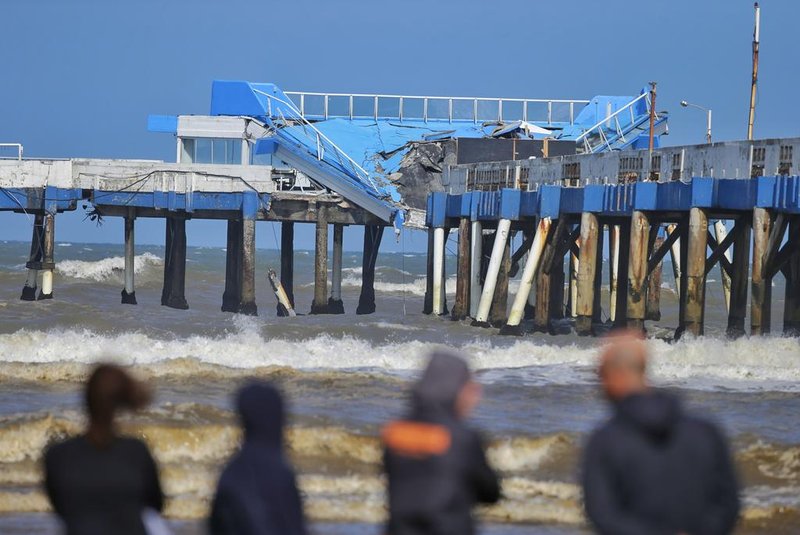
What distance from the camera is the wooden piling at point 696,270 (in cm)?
2370

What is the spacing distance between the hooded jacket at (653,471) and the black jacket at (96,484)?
5.80 ft

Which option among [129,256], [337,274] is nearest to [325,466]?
[129,256]

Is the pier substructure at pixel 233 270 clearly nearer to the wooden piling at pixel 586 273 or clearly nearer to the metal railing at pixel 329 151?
the metal railing at pixel 329 151

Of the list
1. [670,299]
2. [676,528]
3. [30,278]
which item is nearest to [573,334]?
[30,278]

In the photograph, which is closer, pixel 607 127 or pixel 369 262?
pixel 607 127

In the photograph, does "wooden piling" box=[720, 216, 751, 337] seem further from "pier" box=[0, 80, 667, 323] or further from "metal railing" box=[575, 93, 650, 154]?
"metal railing" box=[575, 93, 650, 154]

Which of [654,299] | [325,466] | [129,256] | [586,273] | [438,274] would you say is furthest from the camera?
[129,256]

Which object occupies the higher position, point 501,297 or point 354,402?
point 501,297

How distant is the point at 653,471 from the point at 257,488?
1.53 m

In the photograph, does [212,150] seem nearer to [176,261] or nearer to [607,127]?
[176,261]

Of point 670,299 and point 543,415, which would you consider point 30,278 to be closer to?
point 543,415

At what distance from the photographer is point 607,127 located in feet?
136

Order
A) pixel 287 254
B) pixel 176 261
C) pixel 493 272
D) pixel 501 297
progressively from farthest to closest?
pixel 287 254
pixel 176 261
pixel 501 297
pixel 493 272

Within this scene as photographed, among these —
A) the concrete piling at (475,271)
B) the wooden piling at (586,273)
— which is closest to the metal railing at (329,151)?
the concrete piling at (475,271)
